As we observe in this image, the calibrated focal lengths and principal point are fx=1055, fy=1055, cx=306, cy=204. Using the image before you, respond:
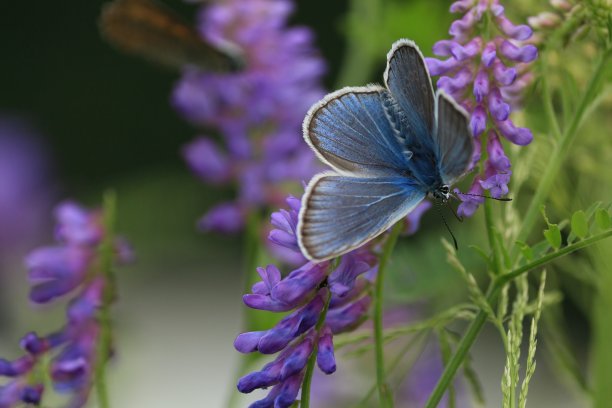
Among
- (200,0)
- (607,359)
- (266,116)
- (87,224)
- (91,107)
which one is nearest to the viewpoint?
(607,359)

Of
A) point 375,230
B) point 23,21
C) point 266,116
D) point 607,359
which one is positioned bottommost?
point 607,359

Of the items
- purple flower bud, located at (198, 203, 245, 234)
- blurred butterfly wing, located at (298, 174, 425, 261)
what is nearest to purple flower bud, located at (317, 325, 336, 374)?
blurred butterfly wing, located at (298, 174, 425, 261)

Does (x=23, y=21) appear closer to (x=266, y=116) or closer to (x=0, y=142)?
(x=0, y=142)

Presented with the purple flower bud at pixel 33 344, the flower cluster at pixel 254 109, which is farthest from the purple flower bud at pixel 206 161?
the purple flower bud at pixel 33 344

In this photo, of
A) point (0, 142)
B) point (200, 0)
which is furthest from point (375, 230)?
point (0, 142)

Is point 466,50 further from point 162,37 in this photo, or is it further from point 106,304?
point 162,37

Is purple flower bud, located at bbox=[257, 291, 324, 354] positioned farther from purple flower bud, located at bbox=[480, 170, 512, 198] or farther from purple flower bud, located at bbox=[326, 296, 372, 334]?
purple flower bud, located at bbox=[480, 170, 512, 198]
